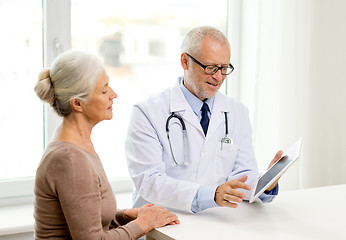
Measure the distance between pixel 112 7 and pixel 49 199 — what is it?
5.29ft

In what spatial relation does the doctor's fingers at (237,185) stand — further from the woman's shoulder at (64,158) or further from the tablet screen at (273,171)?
the woman's shoulder at (64,158)

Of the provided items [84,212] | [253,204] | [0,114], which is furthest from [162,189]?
[0,114]

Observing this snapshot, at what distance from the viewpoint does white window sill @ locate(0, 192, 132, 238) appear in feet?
8.13

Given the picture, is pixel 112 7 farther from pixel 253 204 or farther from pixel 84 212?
pixel 84 212

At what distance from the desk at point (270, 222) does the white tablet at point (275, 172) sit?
10 centimetres

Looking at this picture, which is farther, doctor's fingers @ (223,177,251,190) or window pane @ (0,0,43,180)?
window pane @ (0,0,43,180)

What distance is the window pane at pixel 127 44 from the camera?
3.00 m

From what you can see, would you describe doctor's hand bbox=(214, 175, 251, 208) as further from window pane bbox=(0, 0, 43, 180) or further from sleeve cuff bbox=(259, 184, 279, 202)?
window pane bbox=(0, 0, 43, 180)

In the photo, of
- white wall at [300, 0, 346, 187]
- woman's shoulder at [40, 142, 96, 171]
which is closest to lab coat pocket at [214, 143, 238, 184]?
woman's shoulder at [40, 142, 96, 171]

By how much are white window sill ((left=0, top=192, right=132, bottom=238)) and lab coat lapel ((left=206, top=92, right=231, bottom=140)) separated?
78 cm

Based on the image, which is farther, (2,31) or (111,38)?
(111,38)

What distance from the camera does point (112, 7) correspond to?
3027 millimetres

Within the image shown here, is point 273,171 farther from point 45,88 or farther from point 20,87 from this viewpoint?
point 20,87

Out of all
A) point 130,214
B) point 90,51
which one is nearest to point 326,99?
point 90,51
